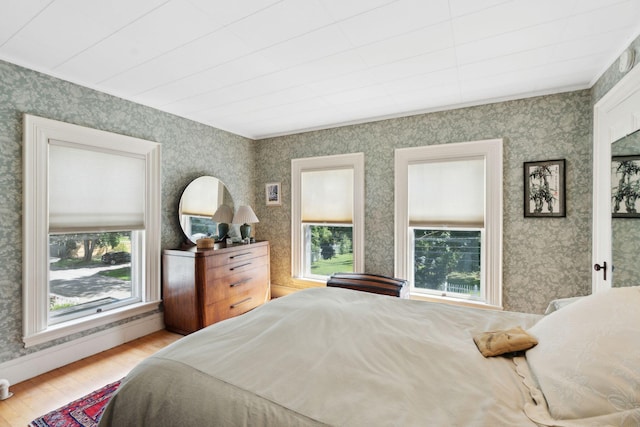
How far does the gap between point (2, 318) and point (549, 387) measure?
3415mm

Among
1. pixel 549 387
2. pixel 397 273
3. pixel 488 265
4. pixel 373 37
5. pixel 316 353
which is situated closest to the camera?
pixel 549 387

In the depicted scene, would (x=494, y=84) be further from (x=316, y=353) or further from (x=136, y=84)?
(x=136, y=84)

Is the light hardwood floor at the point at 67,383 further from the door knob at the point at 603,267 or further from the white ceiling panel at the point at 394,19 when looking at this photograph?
the door knob at the point at 603,267

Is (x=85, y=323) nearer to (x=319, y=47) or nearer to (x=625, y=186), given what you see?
(x=319, y=47)

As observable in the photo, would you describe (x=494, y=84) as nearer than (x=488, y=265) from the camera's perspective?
Yes

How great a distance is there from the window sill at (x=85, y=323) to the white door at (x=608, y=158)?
4.15m

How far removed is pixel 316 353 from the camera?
4.00 feet

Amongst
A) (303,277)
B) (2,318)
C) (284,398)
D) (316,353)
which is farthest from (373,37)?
(2,318)

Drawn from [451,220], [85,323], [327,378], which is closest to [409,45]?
[451,220]

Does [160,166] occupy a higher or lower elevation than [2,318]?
higher

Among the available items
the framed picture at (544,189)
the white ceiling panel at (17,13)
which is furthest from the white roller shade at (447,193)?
the white ceiling panel at (17,13)

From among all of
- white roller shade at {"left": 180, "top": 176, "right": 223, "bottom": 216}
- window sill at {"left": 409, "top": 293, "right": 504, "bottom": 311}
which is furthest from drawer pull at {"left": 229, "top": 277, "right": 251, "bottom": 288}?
window sill at {"left": 409, "top": 293, "right": 504, "bottom": 311}

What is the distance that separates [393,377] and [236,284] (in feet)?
8.75

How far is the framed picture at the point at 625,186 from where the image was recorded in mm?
1908
